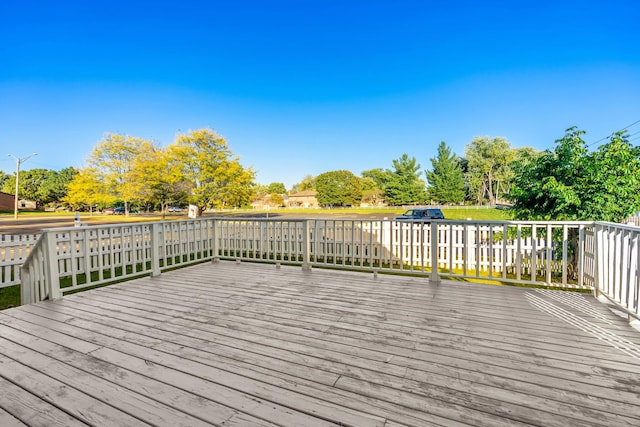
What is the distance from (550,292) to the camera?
11.6ft

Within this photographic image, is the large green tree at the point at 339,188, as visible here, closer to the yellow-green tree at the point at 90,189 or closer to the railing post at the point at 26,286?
the yellow-green tree at the point at 90,189

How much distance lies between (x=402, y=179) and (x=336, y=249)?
4083cm

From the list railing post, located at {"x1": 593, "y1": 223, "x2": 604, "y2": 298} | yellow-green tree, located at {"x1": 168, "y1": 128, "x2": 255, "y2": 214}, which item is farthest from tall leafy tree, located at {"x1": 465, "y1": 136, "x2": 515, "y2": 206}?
railing post, located at {"x1": 593, "y1": 223, "x2": 604, "y2": 298}

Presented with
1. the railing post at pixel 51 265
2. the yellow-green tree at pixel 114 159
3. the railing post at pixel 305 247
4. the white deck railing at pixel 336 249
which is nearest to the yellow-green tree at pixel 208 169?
the yellow-green tree at pixel 114 159

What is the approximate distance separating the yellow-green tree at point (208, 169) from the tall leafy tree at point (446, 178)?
32.8 meters

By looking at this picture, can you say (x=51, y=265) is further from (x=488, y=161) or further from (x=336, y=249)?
(x=488, y=161)

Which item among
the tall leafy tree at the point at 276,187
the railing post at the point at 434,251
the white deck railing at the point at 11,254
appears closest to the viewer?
the railing post at the point at 434,251

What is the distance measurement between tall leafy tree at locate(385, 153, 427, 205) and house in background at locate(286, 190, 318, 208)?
22.6 meters

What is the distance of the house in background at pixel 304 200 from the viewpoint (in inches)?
2557

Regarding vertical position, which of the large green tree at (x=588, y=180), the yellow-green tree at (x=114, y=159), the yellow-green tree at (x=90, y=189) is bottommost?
the large green tree at (x=588, y=180)

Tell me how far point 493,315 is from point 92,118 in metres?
32.3

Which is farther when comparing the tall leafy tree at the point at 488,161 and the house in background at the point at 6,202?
the house in background at the point at 6,202

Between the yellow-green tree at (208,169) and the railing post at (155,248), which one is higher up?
the yellow-green tree at (208,169)

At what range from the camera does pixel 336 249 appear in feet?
17.8
